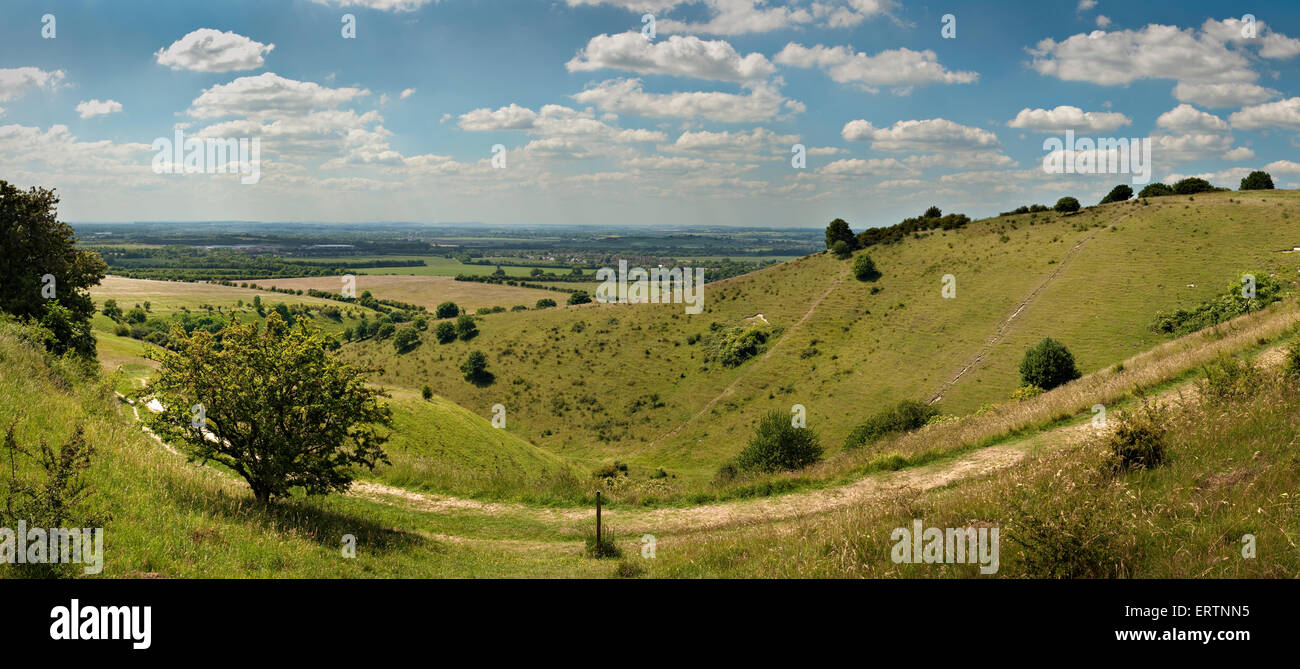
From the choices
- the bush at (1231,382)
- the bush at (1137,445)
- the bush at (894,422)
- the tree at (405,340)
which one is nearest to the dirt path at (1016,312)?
the bush at (894,422)

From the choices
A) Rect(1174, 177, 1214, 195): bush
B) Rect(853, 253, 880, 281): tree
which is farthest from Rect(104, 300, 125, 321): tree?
Rect(1174, 177, 1214, 195): bush

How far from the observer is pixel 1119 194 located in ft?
286

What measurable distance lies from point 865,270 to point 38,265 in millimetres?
83501

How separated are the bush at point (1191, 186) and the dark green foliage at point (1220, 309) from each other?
1582 inches

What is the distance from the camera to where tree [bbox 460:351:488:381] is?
89188 mm

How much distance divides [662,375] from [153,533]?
71.6m

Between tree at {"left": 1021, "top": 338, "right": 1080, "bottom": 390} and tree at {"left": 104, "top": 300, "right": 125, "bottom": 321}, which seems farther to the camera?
tree at {"left": 104, "top": 300, "right": 125, "bottom": 321}

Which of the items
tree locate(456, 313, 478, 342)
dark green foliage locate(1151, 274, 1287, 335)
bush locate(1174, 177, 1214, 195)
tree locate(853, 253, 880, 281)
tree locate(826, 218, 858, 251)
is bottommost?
tree locate(456, 313, 478, 342)

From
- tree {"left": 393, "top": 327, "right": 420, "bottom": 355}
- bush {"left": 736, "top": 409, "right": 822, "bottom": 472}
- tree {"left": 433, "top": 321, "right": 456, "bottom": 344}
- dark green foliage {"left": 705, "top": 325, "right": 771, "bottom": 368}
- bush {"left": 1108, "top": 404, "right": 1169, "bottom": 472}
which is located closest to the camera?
bush {"left": 1108, "top": 404, "right": 1169, "bottom": 472}

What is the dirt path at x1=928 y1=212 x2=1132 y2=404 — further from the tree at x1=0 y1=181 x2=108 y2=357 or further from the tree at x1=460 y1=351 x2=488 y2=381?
the tree at x1=460 y1=351 x2=488 y2=381

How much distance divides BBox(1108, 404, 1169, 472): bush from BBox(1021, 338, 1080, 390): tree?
42.8 meters

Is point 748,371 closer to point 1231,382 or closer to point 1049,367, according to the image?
point 1049,367
